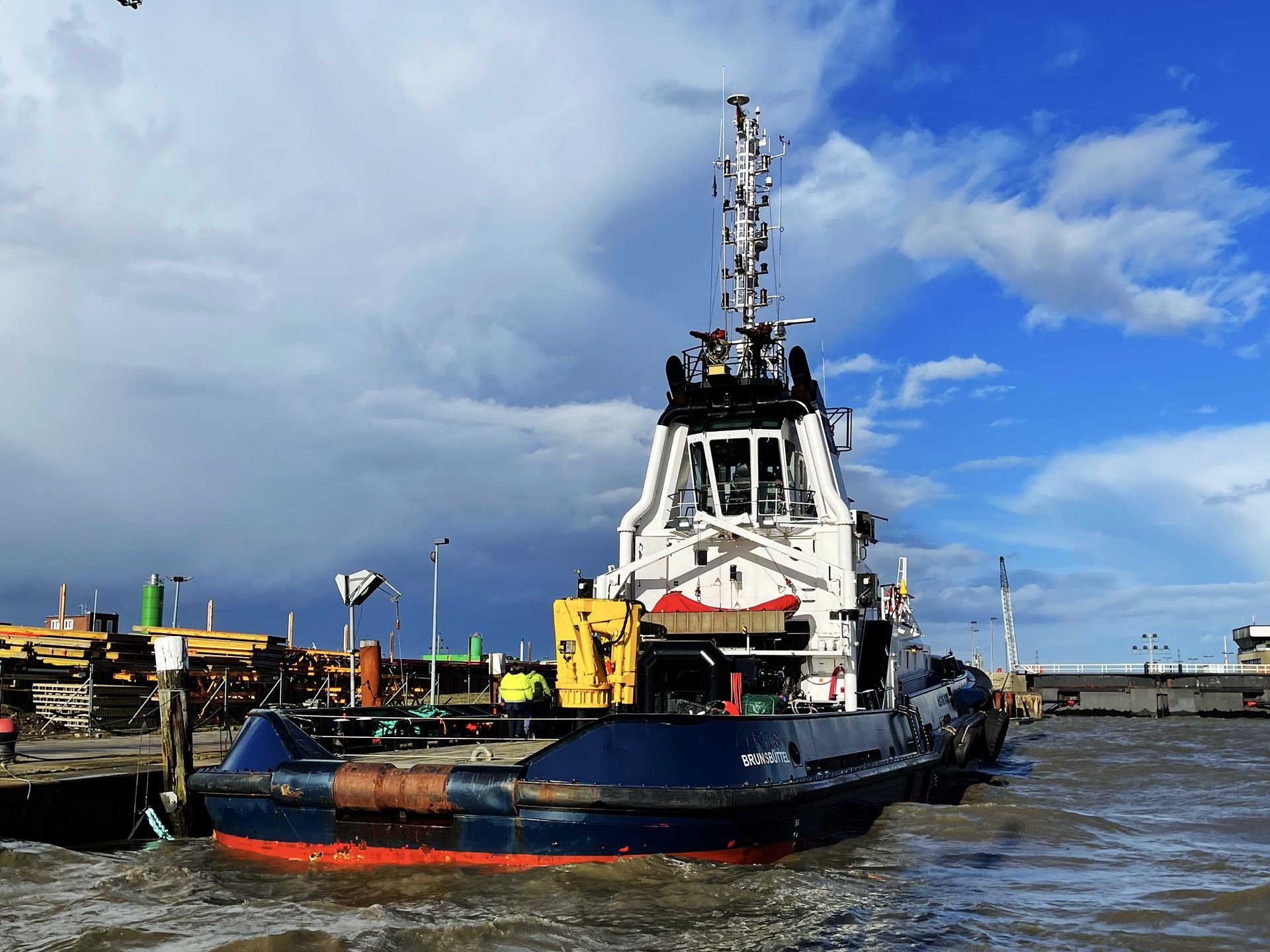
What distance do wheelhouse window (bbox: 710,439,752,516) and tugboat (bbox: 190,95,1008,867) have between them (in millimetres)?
29

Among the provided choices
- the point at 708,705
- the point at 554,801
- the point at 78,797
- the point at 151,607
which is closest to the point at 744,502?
the point at 708,705

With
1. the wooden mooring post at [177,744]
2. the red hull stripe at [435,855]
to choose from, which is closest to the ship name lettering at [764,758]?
the red hull stripe at [435,855]

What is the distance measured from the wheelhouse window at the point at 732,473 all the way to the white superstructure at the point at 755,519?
0.02 metres

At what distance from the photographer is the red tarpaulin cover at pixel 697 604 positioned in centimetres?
1384

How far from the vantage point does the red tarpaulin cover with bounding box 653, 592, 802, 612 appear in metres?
13.8

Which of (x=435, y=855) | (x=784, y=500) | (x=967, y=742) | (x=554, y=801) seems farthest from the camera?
(x=967, y=742)

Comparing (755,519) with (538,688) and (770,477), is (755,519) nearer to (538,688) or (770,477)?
(770,477)

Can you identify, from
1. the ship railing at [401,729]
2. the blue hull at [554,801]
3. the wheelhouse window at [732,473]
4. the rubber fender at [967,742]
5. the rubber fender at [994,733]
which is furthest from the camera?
the rubber fender at [994,733]

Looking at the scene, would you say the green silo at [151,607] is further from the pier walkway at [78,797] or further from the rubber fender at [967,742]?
the rubber fender at [967,742]

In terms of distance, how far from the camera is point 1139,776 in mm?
20953

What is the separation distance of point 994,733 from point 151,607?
872 inches

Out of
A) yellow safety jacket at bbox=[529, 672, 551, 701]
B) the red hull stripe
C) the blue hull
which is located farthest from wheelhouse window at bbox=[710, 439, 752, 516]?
the red hull stripe

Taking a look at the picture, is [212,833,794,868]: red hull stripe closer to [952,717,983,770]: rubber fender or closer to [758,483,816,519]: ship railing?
[758,483,816,519]: ship railing

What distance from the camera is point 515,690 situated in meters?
11.9
